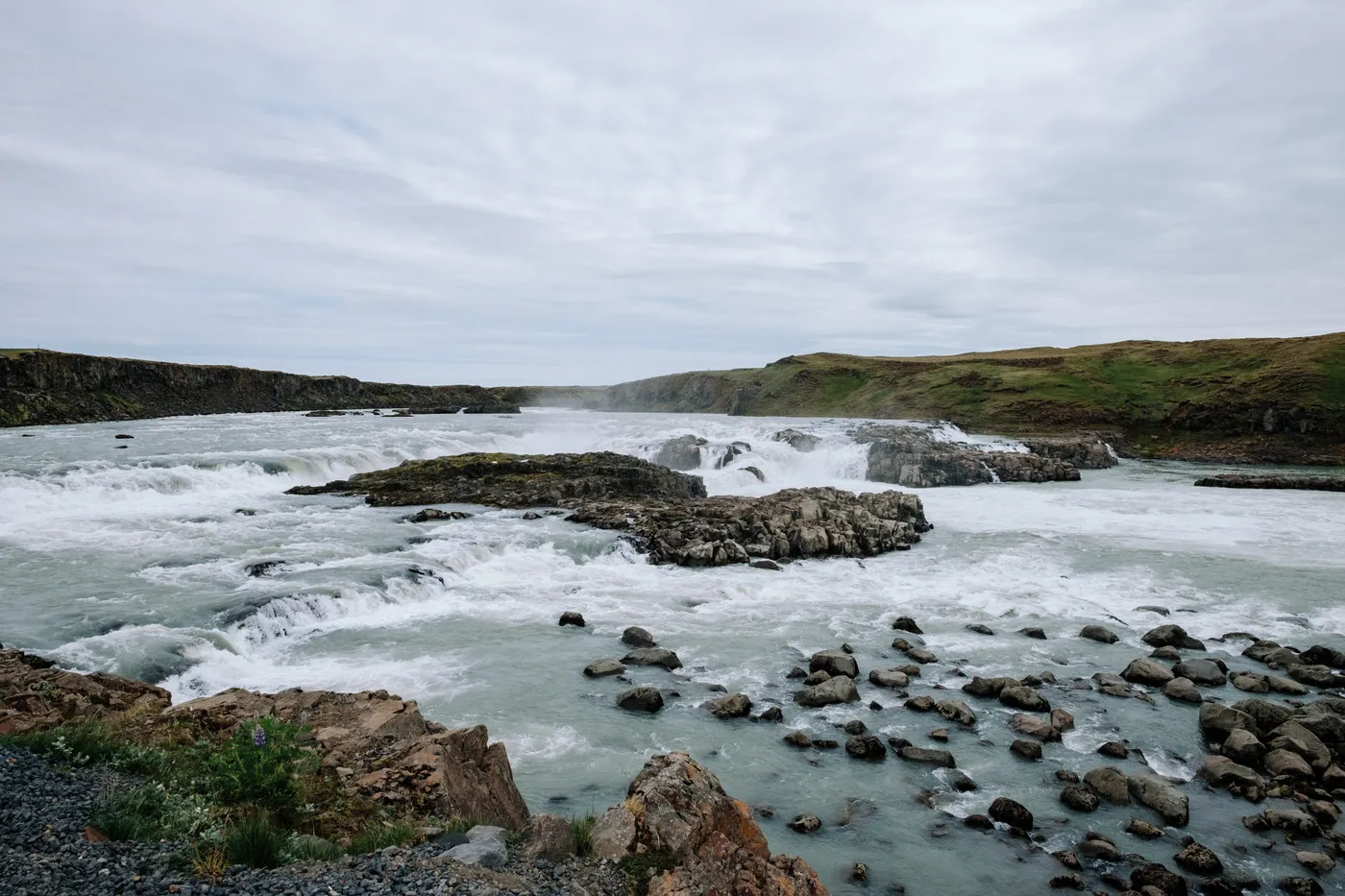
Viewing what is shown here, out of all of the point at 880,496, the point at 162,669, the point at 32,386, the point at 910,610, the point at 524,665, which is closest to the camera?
the point at 162,669

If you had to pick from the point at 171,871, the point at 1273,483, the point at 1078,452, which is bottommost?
the point at 171,871

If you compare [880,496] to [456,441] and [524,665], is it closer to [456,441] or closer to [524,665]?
[524,665]

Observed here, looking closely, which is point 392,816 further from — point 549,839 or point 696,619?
point 696,619

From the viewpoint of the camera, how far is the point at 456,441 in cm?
6412

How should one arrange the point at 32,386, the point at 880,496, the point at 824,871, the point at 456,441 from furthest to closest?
the point at 32,386, the point at 456,441, the point at 880,496, the point at 824,871

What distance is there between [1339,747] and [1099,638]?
22.8 feet

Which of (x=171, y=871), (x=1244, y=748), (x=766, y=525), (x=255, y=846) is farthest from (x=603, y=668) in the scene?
(x=766, y=525)

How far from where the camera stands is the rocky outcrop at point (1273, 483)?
49.5 meters

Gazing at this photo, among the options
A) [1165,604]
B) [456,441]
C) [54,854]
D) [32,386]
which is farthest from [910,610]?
[32,386]

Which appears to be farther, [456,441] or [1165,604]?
[456,441]

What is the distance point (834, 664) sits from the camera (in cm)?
1714

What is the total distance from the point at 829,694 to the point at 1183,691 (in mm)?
7735

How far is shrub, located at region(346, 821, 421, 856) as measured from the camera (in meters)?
6.72

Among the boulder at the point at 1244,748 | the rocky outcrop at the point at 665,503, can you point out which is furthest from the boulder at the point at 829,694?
the rocky outcrop at the point at 665,503
